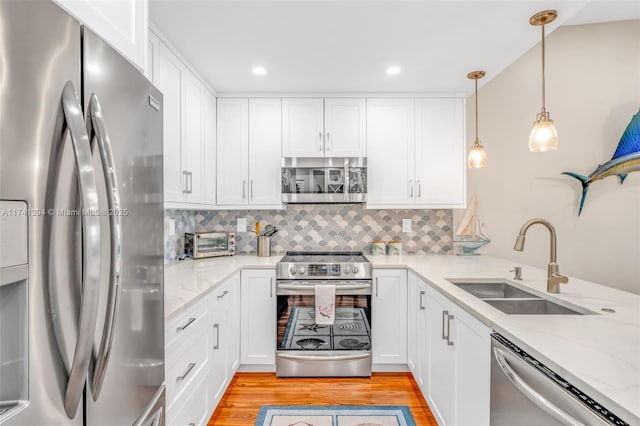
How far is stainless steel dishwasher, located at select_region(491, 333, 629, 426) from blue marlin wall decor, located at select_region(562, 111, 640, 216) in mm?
2299

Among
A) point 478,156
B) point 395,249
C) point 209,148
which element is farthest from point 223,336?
point 478,156

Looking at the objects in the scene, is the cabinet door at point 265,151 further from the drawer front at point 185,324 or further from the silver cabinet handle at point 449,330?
the silver cabinet handle at point 449,330

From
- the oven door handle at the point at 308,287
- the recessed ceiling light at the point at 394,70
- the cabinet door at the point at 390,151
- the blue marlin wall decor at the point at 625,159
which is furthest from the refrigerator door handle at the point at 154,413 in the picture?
the blue marlin wall decor at the point at 625,159

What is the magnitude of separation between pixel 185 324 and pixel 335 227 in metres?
1.88

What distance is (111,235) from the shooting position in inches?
28.9

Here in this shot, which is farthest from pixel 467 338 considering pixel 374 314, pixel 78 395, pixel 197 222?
pixel 197 222

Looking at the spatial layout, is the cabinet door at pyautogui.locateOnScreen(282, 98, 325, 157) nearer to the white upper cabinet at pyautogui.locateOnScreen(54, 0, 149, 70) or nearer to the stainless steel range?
the stainless steel range

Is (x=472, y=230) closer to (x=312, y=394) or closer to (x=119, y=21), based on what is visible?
(x=312, y=394)

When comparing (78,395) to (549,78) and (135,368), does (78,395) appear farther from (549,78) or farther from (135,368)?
(549,78)

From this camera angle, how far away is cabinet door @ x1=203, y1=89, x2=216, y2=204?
2727 mm

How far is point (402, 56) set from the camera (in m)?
2.25

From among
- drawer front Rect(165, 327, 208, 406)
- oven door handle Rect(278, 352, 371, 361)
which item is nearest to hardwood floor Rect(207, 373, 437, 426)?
oven door handle Rect(278, 352, 371, 361)

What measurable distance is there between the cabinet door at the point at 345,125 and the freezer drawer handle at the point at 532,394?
2.05m

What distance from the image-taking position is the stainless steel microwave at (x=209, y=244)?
2865 millimetres
